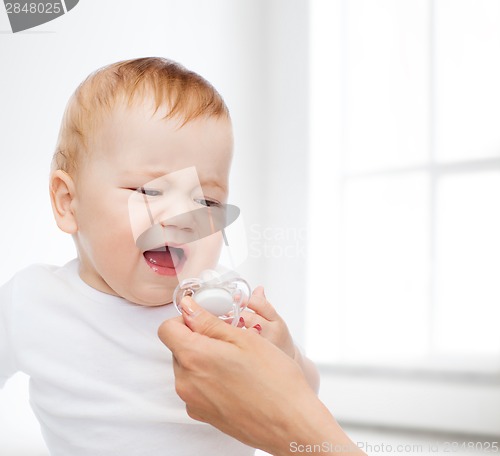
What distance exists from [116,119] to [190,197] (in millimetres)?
121

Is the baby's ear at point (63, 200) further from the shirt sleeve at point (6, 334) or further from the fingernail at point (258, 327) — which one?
the fingernail at point (258, 327)

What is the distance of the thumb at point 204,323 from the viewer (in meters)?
0.53

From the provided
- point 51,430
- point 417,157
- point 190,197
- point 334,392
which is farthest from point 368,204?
point 51,430

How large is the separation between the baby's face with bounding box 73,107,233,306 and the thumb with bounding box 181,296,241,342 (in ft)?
0.36

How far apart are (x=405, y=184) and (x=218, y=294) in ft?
2.31

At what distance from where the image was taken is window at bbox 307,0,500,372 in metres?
1.11

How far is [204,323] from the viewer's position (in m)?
0.55

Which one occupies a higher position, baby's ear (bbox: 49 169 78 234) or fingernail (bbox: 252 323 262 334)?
baby's ear (bbox: 49 169 78 234)
